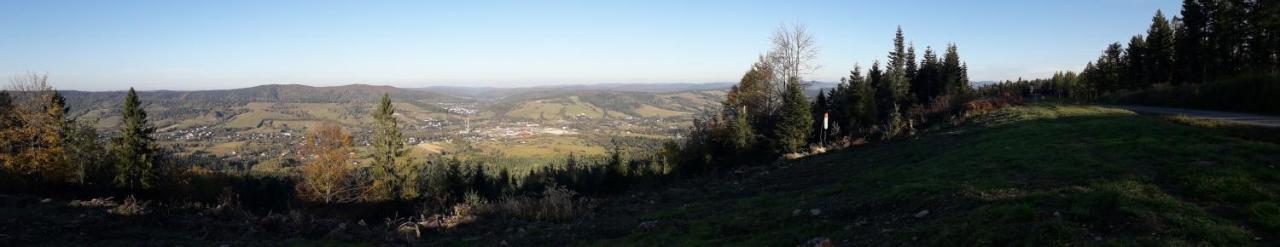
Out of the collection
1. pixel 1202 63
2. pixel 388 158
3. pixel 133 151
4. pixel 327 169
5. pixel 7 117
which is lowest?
pixel 327 169

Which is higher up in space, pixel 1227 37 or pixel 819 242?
pixel 1227 37

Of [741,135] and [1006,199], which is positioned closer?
[1006,199]

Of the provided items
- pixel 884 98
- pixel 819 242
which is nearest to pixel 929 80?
pixel 884 98

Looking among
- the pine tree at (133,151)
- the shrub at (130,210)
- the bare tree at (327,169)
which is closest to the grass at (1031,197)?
the shrub at (130,210)

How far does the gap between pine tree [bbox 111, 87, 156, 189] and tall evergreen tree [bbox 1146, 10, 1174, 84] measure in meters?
77.2

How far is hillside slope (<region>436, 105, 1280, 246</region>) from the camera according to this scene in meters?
5.94

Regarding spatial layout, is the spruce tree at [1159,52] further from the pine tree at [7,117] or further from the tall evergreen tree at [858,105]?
the pine tree at [7,117]

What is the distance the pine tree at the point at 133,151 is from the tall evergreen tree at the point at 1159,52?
253 feet

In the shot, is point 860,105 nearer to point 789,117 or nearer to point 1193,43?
point 789,117

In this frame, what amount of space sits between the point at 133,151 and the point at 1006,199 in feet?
141

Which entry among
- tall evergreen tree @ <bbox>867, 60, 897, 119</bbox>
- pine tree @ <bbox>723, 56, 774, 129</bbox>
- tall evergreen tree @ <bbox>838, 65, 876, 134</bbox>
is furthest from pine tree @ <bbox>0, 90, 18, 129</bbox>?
tall evergreen tree @ <bbox>867, 60, 897, 119</bbox>

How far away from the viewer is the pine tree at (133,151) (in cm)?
3253

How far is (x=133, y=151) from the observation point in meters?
32.8

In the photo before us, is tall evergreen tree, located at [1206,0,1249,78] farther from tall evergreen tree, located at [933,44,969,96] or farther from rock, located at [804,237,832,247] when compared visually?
rock, located at [804,237,832,247]
